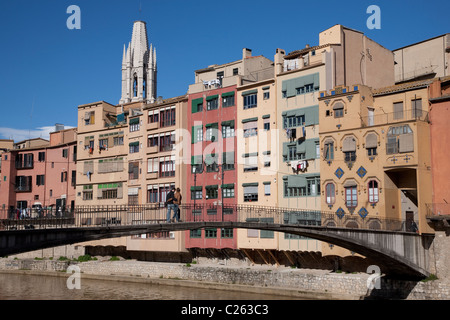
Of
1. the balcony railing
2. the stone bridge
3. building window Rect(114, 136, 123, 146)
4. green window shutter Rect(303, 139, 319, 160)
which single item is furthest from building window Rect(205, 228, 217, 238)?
the balcony railing

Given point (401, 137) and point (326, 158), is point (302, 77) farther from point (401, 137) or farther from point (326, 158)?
point (401, 137)

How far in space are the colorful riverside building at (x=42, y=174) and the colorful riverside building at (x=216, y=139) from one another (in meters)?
20.4

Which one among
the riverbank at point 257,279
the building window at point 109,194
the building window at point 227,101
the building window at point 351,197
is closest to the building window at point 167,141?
the building window at point 227,101

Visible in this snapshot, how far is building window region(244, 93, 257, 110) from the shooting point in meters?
51.7

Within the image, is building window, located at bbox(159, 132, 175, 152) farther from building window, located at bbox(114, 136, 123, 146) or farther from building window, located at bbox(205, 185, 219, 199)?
building window, located at bbox(114, 136, 123, 146)

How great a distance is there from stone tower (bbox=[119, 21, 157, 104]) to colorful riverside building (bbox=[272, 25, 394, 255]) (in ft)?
246

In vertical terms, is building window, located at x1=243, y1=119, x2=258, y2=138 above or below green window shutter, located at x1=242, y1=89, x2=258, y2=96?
below

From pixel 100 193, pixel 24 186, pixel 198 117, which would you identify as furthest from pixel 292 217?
pixel 24 186

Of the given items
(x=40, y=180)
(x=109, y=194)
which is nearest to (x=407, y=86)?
(x=109, y=194)

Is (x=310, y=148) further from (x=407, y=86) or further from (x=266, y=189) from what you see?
(x=407, y=86)

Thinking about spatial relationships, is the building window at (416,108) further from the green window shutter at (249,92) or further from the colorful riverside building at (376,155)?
the green window shutter at (249,92)

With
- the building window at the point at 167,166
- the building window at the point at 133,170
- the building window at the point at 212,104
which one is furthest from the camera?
the building window at the point at 133,170

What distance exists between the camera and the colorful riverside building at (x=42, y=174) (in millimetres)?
70000

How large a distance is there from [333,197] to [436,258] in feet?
→ 29.7
